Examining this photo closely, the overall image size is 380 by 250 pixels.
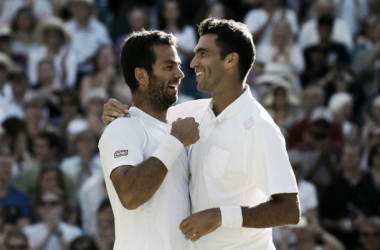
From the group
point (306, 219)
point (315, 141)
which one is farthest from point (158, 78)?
point (315, 141)

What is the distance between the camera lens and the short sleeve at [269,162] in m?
6.16

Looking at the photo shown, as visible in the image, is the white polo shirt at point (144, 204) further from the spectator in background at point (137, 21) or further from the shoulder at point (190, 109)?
the spectator in background at point (137, 21)

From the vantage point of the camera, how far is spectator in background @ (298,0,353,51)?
13883 millimetres

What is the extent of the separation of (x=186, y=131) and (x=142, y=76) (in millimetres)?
533

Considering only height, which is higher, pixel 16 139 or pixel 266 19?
pixel 266 19

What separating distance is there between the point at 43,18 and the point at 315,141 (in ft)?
14.9

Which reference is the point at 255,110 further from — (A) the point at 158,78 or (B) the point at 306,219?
(B) the point at 306,219

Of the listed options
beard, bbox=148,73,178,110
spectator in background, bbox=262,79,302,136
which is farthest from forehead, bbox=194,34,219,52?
spectator in background, bbox=262,79,302,136

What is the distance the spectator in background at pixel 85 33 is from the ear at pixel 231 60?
7.50 metres

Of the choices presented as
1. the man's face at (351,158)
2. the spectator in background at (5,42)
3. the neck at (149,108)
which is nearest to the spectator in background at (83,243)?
the man's face at (351,158)

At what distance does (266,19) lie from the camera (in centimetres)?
1400

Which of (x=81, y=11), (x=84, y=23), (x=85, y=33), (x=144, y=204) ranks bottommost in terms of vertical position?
(x=144, y=204)

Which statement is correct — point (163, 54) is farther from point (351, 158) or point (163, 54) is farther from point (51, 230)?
point (351, 158)

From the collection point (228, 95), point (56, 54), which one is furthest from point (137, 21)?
point (228, 95)
